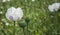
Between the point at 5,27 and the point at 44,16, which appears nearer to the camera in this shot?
the point at 5,27

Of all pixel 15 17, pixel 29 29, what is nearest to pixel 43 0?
pixel 29 29

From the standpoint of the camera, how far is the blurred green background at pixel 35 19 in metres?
2.08

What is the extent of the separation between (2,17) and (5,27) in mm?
231

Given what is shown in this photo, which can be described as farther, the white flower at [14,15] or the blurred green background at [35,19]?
the blurred green background at [35,19]

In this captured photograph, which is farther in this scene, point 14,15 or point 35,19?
point 35,19

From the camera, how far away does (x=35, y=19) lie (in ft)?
7.48

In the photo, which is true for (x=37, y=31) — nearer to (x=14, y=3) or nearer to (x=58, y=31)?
(x=58, y=31)

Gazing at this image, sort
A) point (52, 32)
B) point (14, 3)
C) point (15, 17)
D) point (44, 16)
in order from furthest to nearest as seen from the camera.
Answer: point (14, 3)
point (44, 16)
point (52, 32)
point (15, 17)

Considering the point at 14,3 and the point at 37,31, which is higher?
the point at 14,3

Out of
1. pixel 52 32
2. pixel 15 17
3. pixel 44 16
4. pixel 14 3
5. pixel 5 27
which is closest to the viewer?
pixel 15 17

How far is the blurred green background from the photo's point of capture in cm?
208

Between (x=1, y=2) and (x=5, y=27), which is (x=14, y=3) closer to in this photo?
(x=1, y=2)

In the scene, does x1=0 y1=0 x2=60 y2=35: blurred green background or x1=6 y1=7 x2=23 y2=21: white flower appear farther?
x1=0 y1=0 x2=60 y2=35: blurred green background

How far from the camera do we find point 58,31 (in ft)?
6.81
